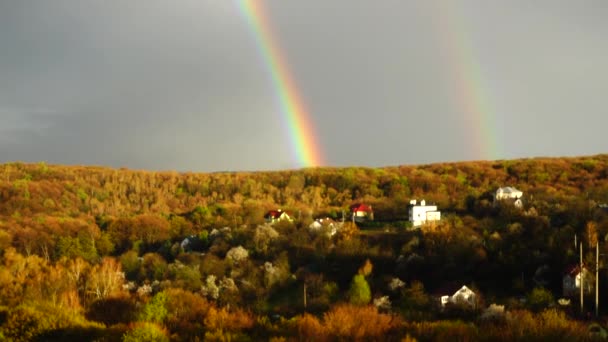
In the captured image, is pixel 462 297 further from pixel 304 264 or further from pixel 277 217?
pixel 277 217

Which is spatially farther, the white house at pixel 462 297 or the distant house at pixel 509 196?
the distant house at pixel 509 196

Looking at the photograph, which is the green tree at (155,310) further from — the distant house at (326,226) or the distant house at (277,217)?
the distant house at (277,217)

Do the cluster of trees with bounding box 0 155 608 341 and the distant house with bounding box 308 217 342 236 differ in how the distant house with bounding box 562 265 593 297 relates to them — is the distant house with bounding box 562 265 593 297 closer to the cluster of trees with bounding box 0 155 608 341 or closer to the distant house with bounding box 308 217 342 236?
the cluster of trees with bounding box 0 155 608 341

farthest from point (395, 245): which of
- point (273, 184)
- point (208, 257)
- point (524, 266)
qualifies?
point (273, 184)

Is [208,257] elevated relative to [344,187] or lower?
lower

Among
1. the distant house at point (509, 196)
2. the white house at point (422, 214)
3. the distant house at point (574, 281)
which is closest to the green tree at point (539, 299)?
the distant house at point (574, 281)

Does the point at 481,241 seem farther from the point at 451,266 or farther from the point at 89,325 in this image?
the point at 89,325

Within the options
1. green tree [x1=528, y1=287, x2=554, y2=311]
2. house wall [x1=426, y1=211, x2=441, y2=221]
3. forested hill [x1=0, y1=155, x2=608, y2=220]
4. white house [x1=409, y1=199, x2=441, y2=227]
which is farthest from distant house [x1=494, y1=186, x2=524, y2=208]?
green tree [x1=528, y1=287, x2=554, y2=311]
